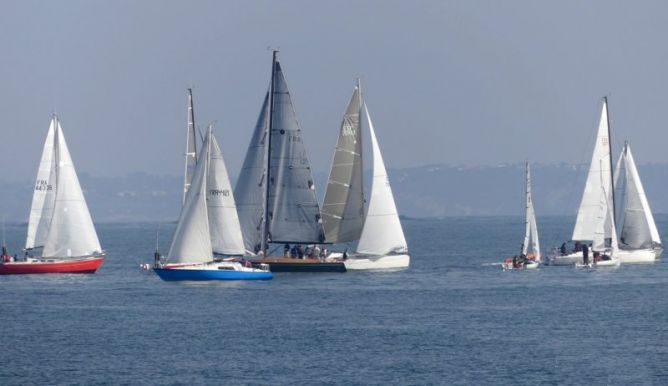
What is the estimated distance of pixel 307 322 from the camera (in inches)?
2398

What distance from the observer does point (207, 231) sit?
75.7 metres

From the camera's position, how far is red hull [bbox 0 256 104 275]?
275 ft

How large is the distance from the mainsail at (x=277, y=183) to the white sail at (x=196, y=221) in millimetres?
6718

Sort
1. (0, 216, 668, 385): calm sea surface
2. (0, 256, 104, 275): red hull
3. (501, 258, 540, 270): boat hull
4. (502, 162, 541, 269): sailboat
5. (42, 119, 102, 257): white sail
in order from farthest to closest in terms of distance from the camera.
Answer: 1. (501, 258, 540, 270): boat hull
2. (502, 162, 541, 269): sailboat
3. (0, 256, 104, 275): red hull
4. (42, 119, 102, 257): white sail
5. (0, 216, 668, 385): calm sea surface

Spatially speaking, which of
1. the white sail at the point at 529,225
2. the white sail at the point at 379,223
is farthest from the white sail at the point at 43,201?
the white sail at the point at 529,225

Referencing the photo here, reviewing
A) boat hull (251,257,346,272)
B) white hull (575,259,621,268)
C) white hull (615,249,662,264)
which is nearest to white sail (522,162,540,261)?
white hull (575,259,621,268)

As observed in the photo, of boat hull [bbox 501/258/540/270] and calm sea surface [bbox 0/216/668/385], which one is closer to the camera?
calm sea surface [bbox 0/216/668/385]

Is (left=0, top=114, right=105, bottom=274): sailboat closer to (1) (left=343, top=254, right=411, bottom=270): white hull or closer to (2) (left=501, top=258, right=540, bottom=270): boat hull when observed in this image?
(1) (left=343, top=254, right=411, bottom=270): white hull

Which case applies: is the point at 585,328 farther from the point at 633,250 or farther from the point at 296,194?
the point at 633,250

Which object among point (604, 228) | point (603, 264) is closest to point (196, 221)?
point (603, 264)

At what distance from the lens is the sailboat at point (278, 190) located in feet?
272

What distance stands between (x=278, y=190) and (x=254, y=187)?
1.26m

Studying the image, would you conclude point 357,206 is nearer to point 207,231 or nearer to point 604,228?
point 207,231

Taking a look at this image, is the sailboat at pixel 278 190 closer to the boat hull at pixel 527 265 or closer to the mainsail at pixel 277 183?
the mainsail at pixel 277 183
